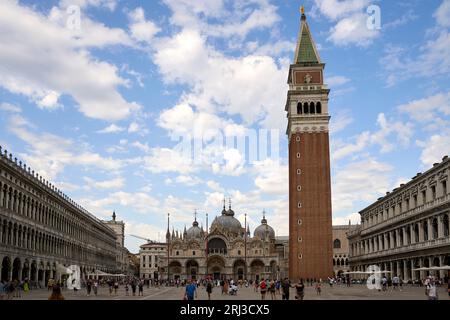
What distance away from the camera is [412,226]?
66.8 meters

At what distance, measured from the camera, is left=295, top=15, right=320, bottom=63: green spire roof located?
9969cm

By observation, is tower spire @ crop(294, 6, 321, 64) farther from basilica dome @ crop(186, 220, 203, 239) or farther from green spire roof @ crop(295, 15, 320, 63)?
basilica dome @ crop(186, 220, 203, 239)

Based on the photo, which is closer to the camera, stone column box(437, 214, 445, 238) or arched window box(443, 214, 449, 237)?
arched window box(443, 214, 449, 237)

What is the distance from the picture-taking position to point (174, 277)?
411 ft

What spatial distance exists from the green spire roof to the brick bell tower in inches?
156

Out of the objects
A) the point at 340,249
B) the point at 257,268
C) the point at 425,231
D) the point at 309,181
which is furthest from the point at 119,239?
the point at 425,231

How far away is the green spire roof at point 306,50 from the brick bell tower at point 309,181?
396 centimetres

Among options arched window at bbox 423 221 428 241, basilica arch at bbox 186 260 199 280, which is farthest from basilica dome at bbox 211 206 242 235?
arched window at bbox 423 221 428 241

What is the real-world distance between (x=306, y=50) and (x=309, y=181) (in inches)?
1020

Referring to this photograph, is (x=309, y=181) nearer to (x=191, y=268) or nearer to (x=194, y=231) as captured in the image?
(x=191, y=268)

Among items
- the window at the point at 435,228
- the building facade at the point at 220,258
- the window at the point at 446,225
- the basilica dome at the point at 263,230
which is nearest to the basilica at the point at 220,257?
the building facade at the point at 220,258
